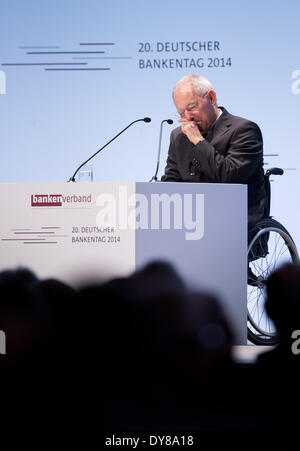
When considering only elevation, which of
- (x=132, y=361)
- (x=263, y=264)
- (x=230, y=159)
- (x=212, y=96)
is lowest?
(x=132, y=361)

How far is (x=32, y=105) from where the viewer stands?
12.7ft

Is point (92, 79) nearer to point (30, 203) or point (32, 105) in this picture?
point (32, 105)

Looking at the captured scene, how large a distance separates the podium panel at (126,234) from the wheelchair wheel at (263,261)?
349mm

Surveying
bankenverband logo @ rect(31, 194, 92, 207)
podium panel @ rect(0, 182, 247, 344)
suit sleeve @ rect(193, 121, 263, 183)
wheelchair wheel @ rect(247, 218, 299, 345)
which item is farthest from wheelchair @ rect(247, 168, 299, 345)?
bankenverband logo @ rect(31, 194, 92, 207)

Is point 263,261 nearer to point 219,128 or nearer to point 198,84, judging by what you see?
point 219,128

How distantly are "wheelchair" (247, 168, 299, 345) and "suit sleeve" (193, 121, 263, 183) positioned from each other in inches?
7.5

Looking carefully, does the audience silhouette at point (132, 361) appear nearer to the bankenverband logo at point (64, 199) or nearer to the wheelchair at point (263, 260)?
the bankenverband logo at point (64, 199)

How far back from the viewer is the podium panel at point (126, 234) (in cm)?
224

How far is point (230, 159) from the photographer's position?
2643 mm

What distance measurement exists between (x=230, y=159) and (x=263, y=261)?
502 millimetres

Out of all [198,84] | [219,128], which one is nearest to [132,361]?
[219,128]

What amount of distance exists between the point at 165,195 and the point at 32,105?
1.87 metres

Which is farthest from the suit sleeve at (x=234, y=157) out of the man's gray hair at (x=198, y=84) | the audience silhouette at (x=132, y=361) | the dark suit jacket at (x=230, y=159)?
the audience silhouette at (x=132, y=361)
